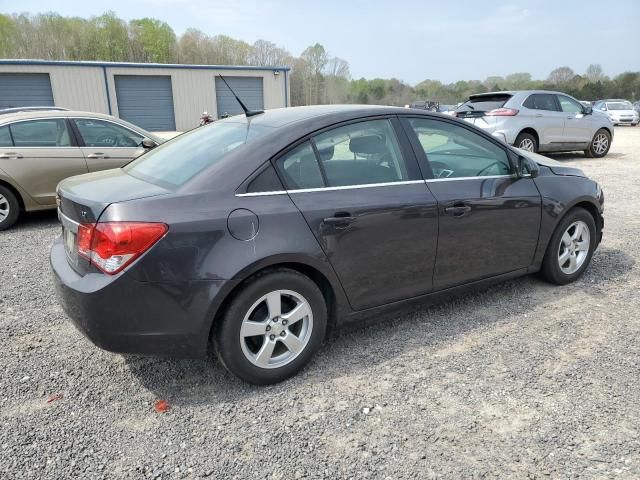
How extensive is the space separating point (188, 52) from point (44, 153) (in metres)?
60.1

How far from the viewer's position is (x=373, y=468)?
7.24 feet

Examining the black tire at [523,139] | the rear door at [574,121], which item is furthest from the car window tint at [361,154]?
the rear door at [574,121]

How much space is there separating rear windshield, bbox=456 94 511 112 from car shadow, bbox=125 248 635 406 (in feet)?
25.0

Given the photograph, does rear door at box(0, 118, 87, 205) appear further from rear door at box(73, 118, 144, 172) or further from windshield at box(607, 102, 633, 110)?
windshield at box(607, 102, 633, 110)

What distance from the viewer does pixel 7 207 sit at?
20.8 feet

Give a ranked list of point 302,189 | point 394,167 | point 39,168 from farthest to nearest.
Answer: point 39,168 < point 394,167 < point 302,189

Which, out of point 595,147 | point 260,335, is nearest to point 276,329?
point 260,335

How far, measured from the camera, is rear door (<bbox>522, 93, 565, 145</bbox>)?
1118 cm

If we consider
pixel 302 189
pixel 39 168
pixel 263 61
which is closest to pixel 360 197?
pixel 302 189

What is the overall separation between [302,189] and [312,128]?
1.35ft

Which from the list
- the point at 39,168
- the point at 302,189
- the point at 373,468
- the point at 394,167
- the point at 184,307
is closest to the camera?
the point at 373,468

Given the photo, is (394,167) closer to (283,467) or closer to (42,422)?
(283,467)

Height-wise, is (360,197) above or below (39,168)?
above

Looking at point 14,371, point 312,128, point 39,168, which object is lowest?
point 14,371
